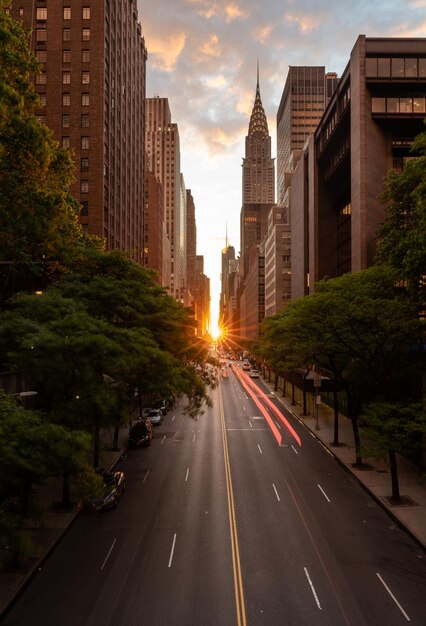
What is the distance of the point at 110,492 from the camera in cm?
2198

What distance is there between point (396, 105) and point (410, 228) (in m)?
29.0

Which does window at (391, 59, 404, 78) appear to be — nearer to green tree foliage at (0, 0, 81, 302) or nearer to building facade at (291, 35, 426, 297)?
building facade at (291, 35, 426, 297)

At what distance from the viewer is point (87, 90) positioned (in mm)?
64500

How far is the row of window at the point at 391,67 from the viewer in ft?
151

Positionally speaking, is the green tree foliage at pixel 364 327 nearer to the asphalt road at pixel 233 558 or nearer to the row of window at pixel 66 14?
the asphalt road at pixel 233 558

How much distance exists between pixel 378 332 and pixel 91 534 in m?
18.1

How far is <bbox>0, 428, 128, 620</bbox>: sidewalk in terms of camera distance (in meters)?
14.5

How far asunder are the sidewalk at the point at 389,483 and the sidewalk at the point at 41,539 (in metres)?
14.7

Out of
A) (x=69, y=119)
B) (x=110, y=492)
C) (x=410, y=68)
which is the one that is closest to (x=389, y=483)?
(x=110, y=492)

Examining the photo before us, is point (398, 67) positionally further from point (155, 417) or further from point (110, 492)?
point (110, 492)

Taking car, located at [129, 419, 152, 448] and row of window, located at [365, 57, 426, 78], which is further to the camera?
row of window, located at [365, 57, 426, 78]

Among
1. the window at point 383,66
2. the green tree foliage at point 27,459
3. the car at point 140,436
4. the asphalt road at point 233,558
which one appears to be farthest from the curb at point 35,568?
the window at point 383,66

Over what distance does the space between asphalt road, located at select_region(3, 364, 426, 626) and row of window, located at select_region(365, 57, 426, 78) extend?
39.7 metres

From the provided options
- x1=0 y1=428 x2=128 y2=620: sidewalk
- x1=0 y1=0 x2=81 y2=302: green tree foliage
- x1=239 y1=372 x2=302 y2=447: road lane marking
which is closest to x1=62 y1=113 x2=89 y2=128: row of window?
x1=239 y1=372 x2=302 y2=447: road lane marking
